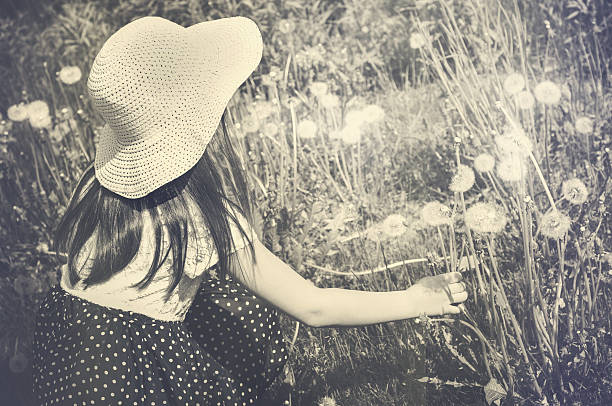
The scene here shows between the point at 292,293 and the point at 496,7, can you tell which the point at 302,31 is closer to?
the point at 496,7

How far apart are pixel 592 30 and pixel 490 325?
0.59 metres

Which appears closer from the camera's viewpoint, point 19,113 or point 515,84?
point 515,84

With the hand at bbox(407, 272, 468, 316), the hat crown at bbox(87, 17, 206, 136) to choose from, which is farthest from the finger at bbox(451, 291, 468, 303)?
the hat crown at bbox(87, 17, 206, 136)

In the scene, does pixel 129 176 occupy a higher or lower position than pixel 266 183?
higher

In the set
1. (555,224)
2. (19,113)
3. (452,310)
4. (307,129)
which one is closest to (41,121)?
(19,113)

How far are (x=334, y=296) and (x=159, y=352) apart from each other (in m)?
0.33

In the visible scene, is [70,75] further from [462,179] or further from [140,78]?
[462,179]

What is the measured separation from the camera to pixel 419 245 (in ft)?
3.91

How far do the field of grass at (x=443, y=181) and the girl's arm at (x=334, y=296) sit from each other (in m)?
0.02

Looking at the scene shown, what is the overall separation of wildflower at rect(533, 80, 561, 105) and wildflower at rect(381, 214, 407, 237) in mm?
341

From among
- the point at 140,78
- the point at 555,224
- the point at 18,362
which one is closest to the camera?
the point at 140,78

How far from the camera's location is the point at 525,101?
119 cm

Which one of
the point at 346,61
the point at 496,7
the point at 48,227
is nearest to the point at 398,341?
the point at 346,61

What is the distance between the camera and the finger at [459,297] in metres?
1.16
